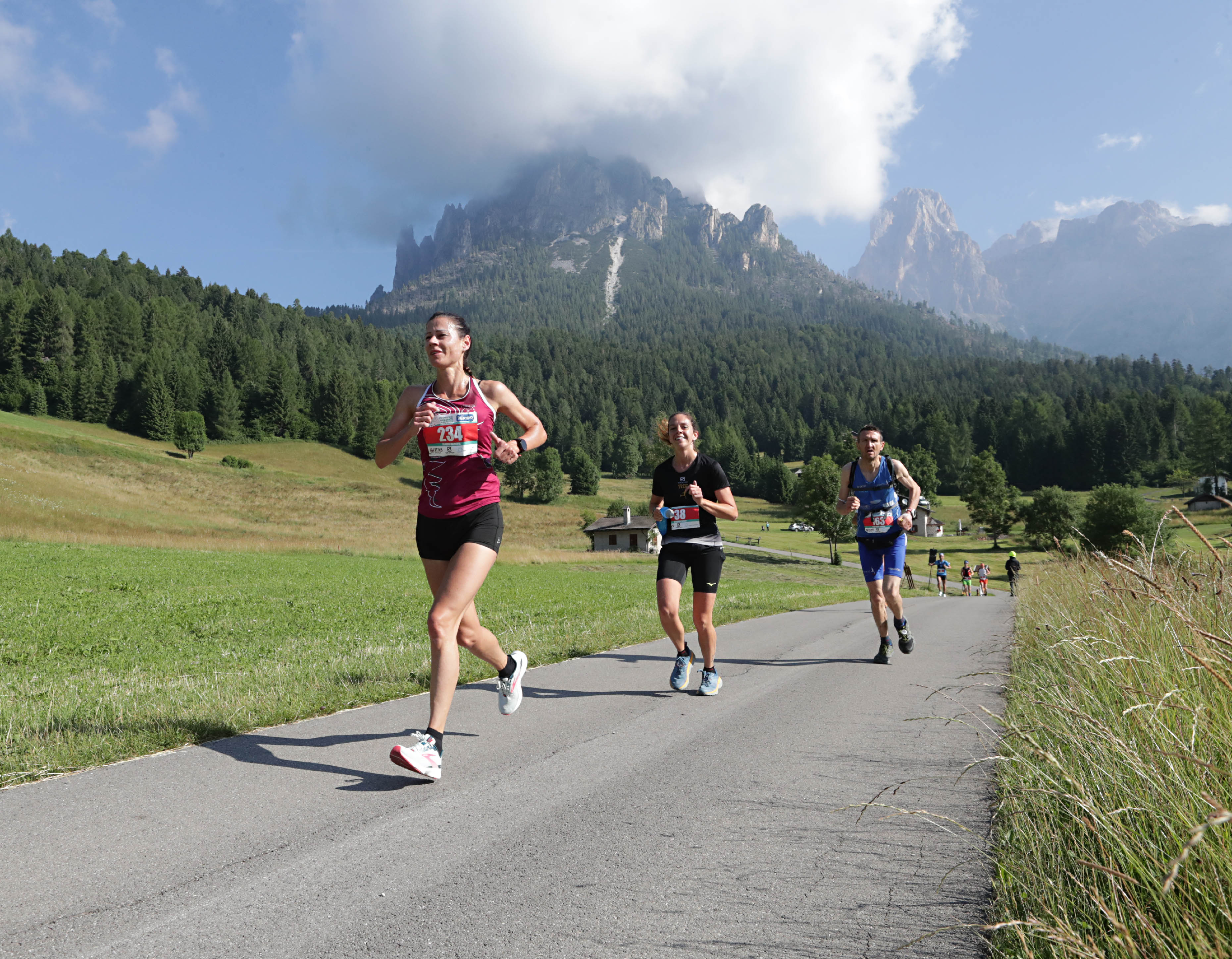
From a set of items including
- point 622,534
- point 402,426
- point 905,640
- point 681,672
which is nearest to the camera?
point 402,426

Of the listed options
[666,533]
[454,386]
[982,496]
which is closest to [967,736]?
[666,533]

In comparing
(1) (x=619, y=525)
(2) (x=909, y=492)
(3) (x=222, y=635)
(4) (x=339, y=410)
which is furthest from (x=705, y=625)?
(4) (x=339, y=410)

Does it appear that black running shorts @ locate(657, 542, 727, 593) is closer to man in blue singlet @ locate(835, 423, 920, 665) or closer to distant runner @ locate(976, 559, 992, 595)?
man in blue singlet @ locate(835, 423, 920, 665)

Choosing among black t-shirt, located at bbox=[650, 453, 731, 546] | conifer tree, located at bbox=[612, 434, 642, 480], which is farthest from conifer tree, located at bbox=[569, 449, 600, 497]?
black t-shirt, located at bbox=[650, 453, 731, 546]

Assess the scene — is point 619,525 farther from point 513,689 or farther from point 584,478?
point 513,689

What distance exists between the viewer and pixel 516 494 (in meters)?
108

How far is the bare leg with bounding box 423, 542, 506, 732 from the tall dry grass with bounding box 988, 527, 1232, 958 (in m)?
2.86

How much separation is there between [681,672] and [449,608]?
2901 millimetres

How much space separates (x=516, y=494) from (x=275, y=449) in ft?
117

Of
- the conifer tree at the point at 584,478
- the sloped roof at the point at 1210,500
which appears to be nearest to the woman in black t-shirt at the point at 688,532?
the sloped roof at the point at 1210,500

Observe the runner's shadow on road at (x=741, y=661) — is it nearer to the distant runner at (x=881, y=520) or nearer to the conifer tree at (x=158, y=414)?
the distant runner at (x=881, y=520)

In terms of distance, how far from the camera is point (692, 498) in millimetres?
6750

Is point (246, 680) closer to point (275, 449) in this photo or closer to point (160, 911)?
point (160, 911)

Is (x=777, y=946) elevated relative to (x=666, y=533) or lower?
lower
